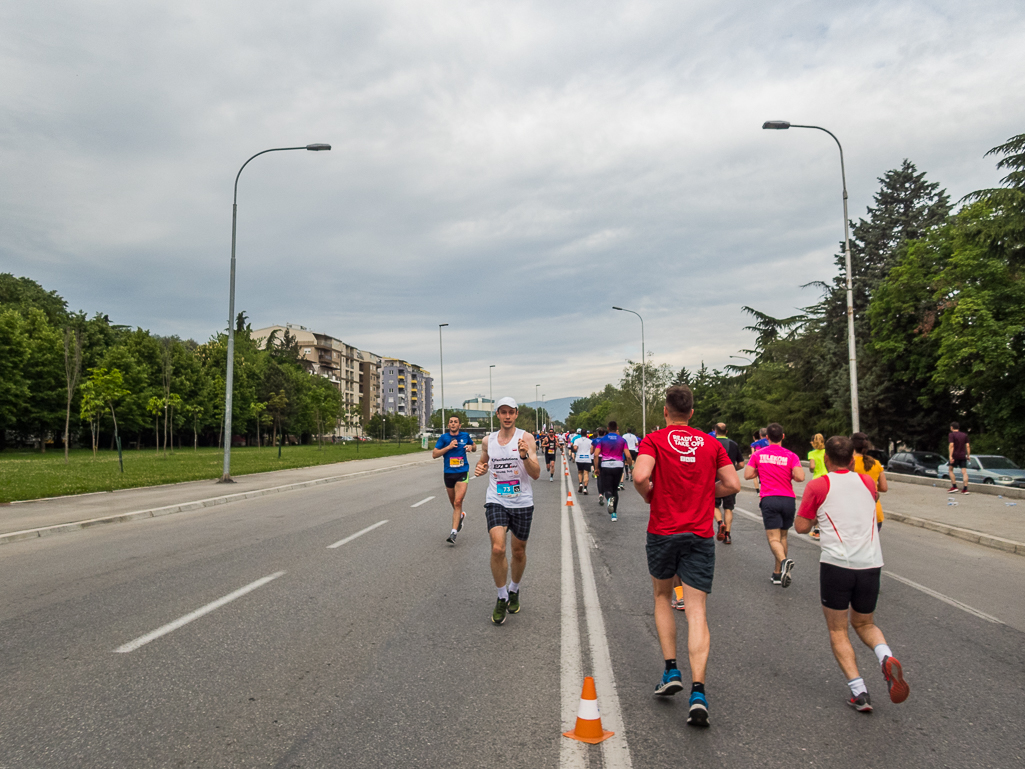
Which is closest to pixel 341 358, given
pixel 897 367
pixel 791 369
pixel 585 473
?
pixel 791 369

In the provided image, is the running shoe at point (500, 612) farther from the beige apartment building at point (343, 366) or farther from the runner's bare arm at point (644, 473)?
the beige apartment building at point (343, 366)

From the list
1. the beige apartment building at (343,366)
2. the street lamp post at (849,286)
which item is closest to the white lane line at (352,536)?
the street lamp post at (849,286)

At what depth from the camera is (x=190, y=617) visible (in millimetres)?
5789

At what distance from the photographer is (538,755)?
3336 millimetres

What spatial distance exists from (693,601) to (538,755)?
1.33 m

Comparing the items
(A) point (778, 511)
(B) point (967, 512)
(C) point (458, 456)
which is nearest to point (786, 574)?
(A) point (778, 511)

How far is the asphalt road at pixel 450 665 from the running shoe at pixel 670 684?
0.28 feet

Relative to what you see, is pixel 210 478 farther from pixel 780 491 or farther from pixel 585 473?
pixel 780 491

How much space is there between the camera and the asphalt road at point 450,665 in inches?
135

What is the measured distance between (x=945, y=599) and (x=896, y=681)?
153 inches

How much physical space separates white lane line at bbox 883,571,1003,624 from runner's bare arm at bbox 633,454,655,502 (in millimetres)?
4085

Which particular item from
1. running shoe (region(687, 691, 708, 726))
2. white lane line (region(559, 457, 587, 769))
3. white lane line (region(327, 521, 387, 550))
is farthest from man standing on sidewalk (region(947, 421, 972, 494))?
running shoe (region(687, 691, 708, 726))

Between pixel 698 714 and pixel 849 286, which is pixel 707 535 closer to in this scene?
pixel 698 714

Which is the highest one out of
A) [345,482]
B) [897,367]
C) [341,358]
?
[341,358]
